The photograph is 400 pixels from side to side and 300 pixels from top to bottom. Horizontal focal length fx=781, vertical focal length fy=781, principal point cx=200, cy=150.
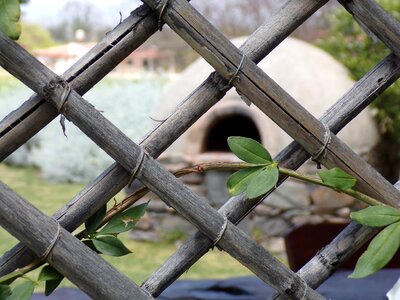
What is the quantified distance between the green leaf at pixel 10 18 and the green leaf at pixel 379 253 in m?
0.71

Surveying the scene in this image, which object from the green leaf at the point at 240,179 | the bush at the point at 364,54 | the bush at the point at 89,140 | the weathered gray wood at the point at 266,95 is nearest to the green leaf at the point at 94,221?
the green leaf at the point at 240,179

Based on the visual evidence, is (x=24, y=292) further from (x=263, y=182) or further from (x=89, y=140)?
(x=89, y=140)

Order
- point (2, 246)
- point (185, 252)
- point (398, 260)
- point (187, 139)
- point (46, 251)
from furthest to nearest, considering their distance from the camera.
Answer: point (2, 246) < point (187, 139) < point (398, 260) < point (185, 252) < point (46, 251)

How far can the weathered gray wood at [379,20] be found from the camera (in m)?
1.50

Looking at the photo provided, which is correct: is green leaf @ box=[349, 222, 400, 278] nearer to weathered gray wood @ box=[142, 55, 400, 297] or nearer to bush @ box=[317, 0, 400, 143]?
weathered gray wood @ box=[142, 55, 400, 297]

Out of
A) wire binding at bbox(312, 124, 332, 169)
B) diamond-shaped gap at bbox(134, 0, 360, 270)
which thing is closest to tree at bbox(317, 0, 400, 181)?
diamond-shaped gap at bbox(134, 0, 360, 270)

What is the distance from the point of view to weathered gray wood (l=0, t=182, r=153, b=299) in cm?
131

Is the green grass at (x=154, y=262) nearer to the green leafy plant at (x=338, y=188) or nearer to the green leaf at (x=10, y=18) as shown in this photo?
the green leafy plant at (x=338, y=188)

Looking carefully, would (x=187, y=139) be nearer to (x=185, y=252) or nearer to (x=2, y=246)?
(x=2, y=246)

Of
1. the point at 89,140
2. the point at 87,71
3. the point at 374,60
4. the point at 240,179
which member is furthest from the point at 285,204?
the point at 87,71

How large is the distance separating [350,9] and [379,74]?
0.14m

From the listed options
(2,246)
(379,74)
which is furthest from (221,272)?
(379,74)

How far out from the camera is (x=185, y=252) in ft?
4.74

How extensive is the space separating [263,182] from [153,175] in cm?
20
